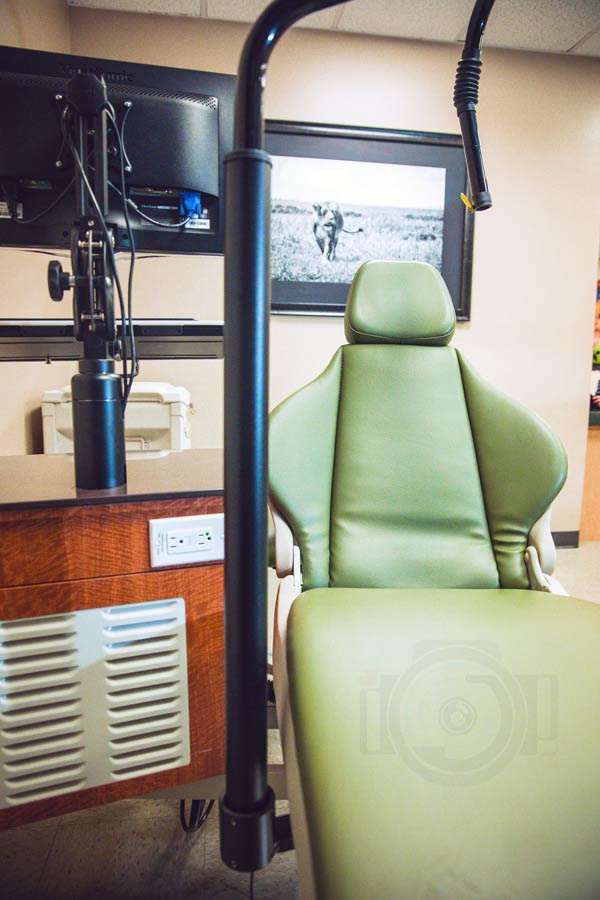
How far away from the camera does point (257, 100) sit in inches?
17.5

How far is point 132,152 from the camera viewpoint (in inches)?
38.9

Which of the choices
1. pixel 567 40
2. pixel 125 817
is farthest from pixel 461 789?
pixel 567 40

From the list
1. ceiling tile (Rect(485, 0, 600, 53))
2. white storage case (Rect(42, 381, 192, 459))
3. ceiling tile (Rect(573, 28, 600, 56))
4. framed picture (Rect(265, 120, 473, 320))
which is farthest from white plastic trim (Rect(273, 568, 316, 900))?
ceiling tile (Rect(573, 28, 600, 56))

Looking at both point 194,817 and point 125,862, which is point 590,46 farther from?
point 125,862

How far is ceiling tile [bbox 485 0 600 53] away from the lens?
8.39ft

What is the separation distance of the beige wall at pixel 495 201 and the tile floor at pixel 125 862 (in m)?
1.66

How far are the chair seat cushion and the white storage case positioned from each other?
145cm

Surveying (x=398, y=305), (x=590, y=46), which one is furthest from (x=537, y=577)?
(x=590, y=46)

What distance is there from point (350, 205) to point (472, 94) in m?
2.33

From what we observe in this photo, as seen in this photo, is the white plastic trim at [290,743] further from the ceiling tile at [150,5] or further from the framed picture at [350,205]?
the ceiling tile at [150,5]

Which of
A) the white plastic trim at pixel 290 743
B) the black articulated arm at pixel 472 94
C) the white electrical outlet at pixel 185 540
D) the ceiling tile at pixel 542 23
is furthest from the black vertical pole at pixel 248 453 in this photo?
the ceiling tile at pixel 542 23

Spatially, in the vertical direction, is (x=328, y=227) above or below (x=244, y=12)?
below

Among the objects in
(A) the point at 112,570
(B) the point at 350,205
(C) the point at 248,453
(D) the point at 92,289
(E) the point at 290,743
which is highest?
(B) the point at 350,205

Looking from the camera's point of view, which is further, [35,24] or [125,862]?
[35,24]
